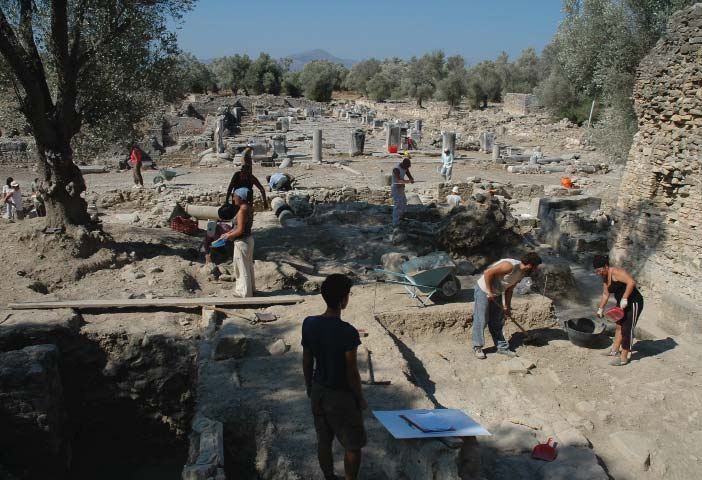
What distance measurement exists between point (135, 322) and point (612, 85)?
50.8ft

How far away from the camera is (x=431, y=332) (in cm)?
753

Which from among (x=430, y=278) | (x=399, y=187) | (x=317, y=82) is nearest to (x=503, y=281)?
(x=430, y=278)

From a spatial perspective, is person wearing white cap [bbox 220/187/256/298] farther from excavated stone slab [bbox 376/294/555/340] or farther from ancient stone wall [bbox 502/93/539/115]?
ancient stone wall [bbox 502/93/539/115]

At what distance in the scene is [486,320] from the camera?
697 centimetres

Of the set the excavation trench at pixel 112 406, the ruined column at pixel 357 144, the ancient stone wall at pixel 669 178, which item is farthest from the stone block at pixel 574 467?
the ruined column at pixel 357 144

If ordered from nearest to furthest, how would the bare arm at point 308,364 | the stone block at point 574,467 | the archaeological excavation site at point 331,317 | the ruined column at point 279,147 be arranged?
the bare arm at point 308,364, the stone block at point 574,467, the archaeological excavation site at point 331,317, the ruined column at point 279,147

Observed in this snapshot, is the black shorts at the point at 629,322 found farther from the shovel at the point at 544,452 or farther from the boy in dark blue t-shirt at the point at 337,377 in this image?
the boy in dark blue t-shirt at the point at 337,377

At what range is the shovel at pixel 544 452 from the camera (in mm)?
5051

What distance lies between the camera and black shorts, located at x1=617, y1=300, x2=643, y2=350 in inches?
268

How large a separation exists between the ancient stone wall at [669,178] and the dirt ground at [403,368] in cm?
75

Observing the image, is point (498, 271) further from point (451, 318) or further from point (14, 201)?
point (14, 201)

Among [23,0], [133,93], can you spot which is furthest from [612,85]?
[23,0]

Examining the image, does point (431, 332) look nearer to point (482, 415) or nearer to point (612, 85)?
point (482, 415)

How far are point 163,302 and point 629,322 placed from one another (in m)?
5.85
